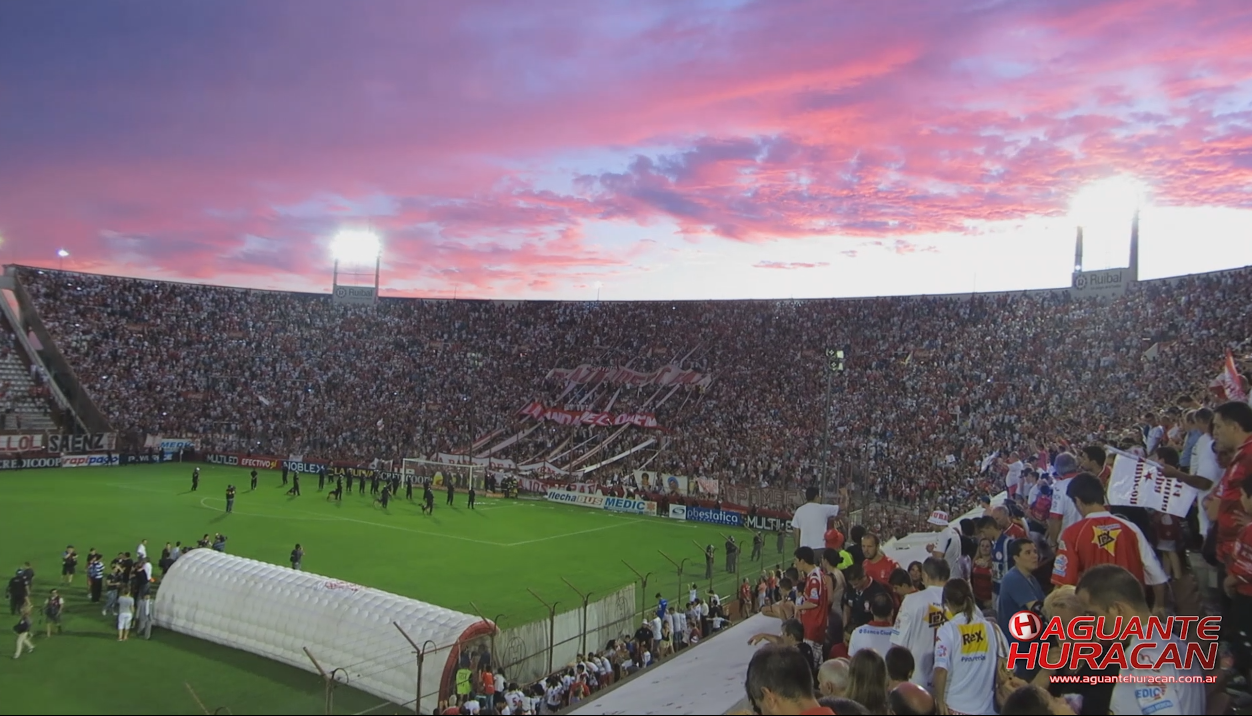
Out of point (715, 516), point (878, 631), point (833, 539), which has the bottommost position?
point (715, 516)

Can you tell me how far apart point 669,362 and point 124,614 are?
40350 mm

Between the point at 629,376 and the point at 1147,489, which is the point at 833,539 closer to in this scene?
the point at 1147,489

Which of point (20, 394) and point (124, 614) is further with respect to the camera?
point (20, 394)

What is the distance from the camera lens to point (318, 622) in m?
15.8

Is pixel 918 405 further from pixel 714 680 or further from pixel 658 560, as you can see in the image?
pixel 714 680

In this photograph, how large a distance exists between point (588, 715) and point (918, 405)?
116 ft

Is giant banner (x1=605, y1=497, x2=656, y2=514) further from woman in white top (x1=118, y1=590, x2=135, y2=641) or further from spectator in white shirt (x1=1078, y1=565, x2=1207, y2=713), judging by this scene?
spectator in white shirt (x1=1078, y1=565, x2=1207, y2=713)

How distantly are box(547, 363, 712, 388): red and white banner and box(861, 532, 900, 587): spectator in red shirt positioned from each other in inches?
1679

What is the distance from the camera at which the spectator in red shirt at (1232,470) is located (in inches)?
249

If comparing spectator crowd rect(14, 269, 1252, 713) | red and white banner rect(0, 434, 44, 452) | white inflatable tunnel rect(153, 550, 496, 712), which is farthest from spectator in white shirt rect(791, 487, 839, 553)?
red and white banner rect(0, 434, 44, 452)

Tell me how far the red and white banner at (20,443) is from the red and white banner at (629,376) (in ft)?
101

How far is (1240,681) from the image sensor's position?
6.32 meters

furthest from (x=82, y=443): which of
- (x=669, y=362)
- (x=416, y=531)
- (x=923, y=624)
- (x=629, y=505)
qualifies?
(x=923, y=624)

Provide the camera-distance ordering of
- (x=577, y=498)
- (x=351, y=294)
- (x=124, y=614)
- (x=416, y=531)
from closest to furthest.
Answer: (x=124, y=614), (x=416, y=531), (x=577, y=498), (x=351, y=294)
